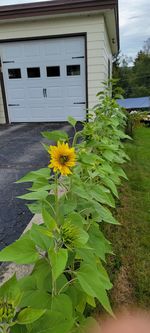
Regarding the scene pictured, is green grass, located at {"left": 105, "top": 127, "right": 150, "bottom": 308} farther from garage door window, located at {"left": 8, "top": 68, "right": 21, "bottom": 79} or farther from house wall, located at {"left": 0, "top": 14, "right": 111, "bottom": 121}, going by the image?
garage door window, located at {"left": 8, "top": 68, "right": 21, "bottom": 79}

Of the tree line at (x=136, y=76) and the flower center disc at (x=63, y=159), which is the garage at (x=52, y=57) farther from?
the tree line at (x=136, y=76)

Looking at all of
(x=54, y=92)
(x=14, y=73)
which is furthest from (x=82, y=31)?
(x=14, y=73)

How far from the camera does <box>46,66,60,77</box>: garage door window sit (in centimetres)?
803

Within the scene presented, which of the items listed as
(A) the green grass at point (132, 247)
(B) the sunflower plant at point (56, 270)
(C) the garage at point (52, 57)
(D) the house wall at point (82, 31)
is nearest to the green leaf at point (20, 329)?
(B) the sunflower plant at point (56, 270)

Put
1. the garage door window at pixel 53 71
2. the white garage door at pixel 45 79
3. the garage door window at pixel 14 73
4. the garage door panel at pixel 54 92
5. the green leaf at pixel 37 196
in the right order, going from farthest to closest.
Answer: the garage door window at pixel 14 73
the garage door panel at pixel 54 92
the garage door window at pixel 53 71
the white garage door at pixel 45 79
the green leaf at pixel 37 196

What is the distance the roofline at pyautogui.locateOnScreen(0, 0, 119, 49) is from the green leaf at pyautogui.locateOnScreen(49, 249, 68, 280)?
7.29 m

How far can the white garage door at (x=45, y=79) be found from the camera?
778 cm

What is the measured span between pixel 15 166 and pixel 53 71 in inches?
190

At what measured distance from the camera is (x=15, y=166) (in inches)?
165

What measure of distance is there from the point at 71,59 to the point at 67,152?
752 cm

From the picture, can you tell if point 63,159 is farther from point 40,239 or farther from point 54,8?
point 54,8

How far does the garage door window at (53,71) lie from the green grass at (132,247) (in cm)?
525

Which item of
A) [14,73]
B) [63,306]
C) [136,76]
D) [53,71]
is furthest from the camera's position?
[136,76]

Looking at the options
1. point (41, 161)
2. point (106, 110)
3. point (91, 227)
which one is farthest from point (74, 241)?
point (41, 161)
